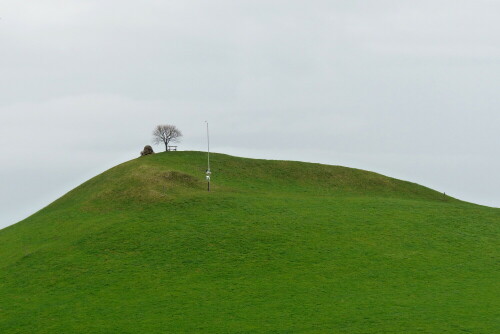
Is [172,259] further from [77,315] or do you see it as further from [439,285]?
[439,285]

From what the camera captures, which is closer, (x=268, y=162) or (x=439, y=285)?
(x=439, y=285)

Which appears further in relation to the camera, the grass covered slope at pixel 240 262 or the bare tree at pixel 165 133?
the bare tree at pixel 165 133

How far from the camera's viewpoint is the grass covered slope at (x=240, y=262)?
3966 centimetres

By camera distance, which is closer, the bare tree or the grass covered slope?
the grass covered slope

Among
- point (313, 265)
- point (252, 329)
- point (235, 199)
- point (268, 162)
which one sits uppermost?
point (268, 162)

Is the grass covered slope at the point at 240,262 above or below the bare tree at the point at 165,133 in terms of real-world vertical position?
below

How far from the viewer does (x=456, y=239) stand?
192 feet

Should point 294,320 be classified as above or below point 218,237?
below

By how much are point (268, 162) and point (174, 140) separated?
1734 centimetres

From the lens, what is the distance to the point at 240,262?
167 feet

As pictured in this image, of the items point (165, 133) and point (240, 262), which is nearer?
point (240, 262)

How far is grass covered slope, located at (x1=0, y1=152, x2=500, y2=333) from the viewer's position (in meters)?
39.7

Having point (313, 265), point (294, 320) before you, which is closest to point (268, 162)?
point (313, 265)

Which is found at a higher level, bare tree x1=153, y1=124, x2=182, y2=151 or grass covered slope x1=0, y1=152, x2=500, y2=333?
bare tree x1=153, y1=124, x2=182, y2=151
